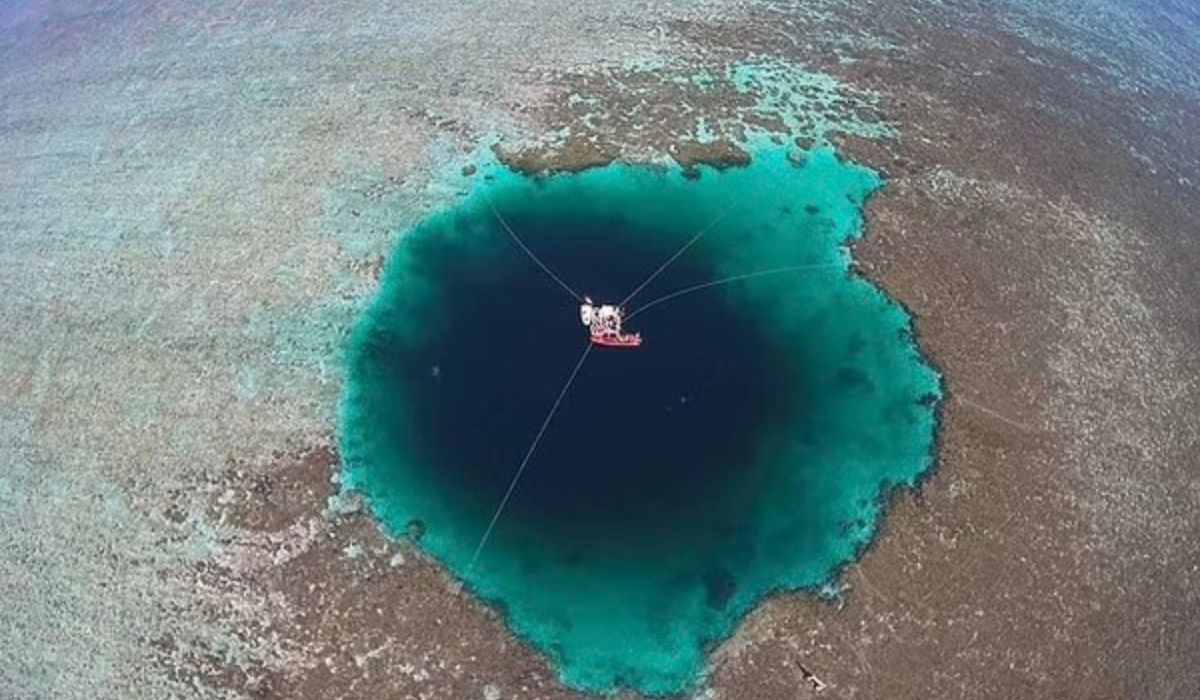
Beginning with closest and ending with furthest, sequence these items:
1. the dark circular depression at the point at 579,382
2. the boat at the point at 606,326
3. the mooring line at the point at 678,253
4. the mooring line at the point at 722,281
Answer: the dark circular depression at the point at 579,382, the boat at the point at 606,326, the mooring line at the point at 722,281, the mooring line at the point at 678,253

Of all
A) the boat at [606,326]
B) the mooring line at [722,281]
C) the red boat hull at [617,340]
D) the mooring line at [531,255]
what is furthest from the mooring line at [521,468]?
the mooring line at [722,281]

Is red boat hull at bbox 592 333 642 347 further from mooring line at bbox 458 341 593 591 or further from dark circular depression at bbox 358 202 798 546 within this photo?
mooring line at bbox 458 341 593 591

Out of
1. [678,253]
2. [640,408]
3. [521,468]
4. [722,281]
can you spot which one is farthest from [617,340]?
[678,253]

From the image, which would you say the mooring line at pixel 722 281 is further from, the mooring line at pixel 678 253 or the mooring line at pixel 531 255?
the mooring line at pixel 531 255

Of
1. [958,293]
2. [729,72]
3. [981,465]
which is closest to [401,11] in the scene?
[729,72]

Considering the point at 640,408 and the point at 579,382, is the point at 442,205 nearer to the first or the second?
the point at 579,382

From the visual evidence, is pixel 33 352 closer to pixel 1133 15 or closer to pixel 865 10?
pixel 865 10
